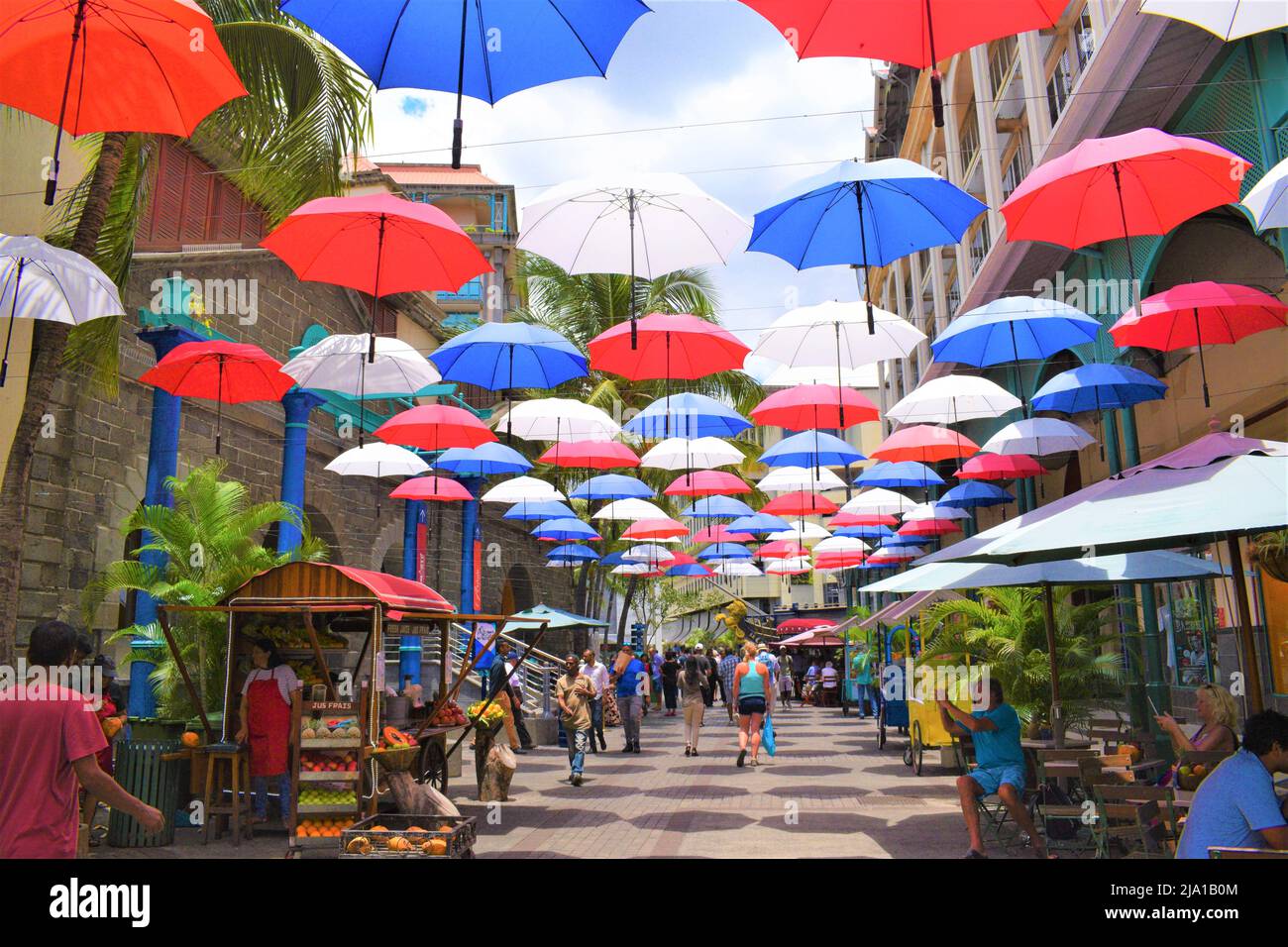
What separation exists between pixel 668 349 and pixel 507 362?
2.35 meters

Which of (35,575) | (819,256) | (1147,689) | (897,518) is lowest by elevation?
(1147,689)

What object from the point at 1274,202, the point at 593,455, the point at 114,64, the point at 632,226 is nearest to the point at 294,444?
the point at 593,455

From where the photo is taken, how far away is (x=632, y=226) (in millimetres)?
10695

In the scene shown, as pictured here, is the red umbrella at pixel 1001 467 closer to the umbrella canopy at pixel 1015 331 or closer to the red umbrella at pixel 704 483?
the umbrella canopy at pixel 1015 331

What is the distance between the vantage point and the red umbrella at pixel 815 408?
14.6 meters

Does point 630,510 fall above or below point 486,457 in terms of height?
below

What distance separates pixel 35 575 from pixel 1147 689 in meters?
14.5

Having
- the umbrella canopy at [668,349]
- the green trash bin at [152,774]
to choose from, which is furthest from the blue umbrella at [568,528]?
the green trash bin at [152,774]

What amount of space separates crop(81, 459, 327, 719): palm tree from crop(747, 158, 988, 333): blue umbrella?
6.61 m

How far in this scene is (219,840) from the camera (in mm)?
9633

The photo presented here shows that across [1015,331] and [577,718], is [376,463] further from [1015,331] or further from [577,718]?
[1015,331]

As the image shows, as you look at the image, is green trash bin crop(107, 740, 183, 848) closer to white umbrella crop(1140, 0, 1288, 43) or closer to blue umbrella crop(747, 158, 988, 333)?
blue umbrella crop(747, 158, 988, 333)

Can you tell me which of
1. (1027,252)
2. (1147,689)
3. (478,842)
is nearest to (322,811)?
(478,842)

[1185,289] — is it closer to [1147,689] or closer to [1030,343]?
[1030,343]
